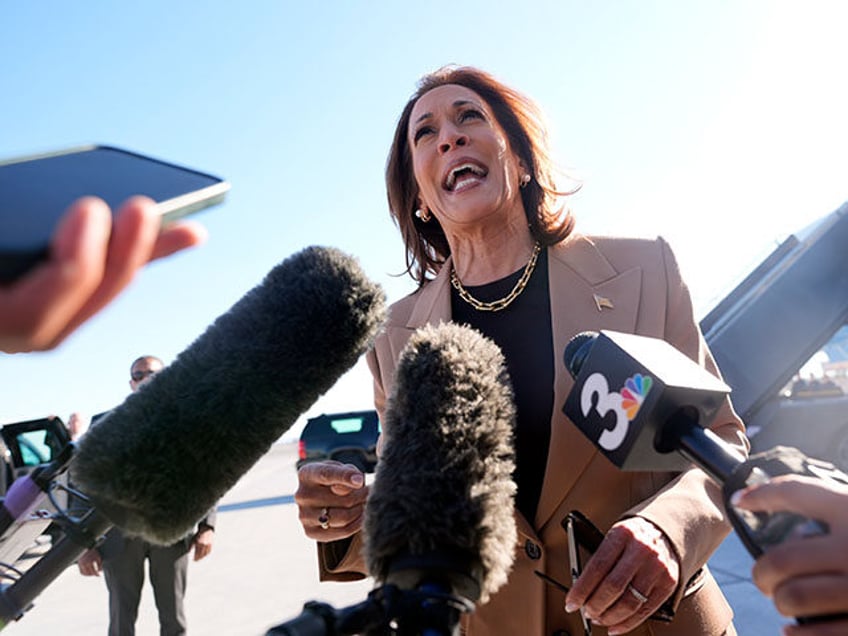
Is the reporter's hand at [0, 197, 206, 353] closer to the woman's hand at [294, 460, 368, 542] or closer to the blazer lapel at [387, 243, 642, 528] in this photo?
the woman's hand at [294, 460, 368, 542]

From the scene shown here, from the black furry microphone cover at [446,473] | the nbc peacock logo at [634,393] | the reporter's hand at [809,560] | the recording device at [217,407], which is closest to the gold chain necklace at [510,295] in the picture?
the black furry microphone cover at [446,473]

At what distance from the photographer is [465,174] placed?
183cm

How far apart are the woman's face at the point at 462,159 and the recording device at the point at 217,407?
0.82m

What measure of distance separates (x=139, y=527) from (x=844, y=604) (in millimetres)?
879

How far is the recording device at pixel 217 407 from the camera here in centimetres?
89

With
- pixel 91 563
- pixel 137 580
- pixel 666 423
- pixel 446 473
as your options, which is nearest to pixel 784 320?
pixel 666 423

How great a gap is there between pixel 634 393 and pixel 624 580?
34 cm

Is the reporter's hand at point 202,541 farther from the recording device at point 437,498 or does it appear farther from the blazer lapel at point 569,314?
the recording device at point 437,498

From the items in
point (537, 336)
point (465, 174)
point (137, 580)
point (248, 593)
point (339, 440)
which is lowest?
point (339, 440)

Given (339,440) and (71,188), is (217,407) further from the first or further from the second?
(339,440)

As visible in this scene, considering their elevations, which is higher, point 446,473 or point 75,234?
point 75,234

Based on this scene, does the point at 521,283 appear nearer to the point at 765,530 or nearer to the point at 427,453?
the point at 427,453

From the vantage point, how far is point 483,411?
1.01m

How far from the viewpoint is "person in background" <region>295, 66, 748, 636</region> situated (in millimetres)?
1124
